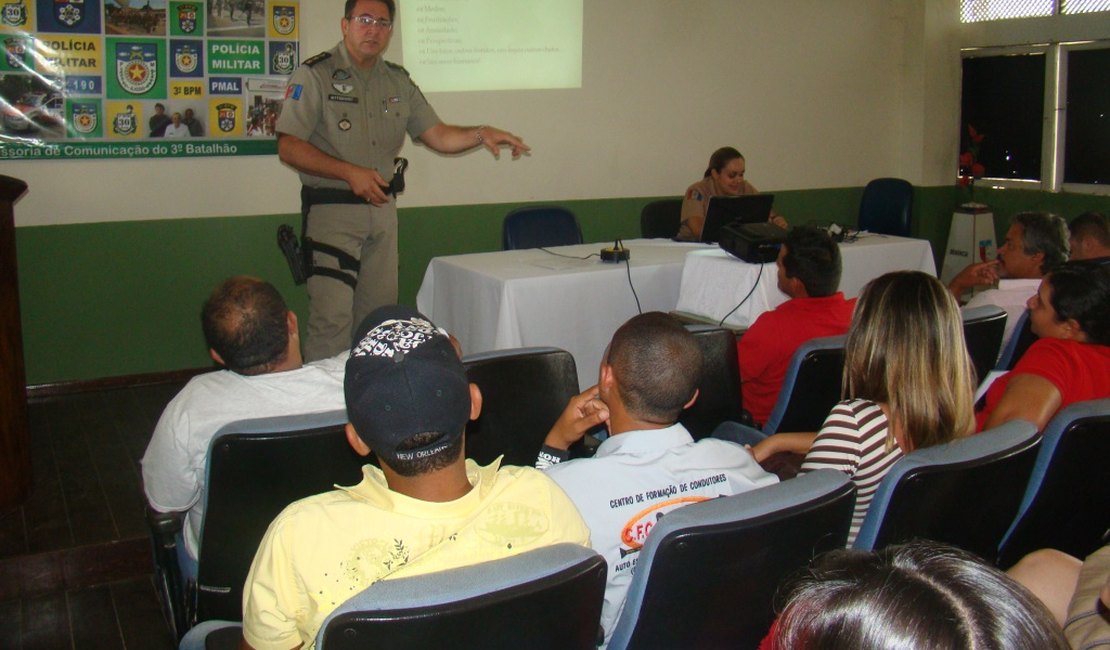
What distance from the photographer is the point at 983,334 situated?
2.93 m

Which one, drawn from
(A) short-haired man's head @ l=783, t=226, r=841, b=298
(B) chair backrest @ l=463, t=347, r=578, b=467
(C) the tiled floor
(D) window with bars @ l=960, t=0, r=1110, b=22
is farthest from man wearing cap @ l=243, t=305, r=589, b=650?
(D) window with bars @ l=960, t=0, r=1110, b=22

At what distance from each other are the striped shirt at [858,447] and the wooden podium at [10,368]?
2464mm

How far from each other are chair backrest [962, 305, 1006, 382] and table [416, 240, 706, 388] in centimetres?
141

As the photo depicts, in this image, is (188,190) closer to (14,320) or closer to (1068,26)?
(14,320)

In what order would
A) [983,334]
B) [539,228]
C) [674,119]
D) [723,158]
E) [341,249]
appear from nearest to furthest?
[983,334], [341,249], [539,228], [723,158], [674,119]

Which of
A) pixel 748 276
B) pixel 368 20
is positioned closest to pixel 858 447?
pixel 748 276

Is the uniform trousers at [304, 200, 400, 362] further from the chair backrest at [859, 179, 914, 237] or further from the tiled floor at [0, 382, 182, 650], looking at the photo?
the chair backrest at [859, 179, 914, 237]

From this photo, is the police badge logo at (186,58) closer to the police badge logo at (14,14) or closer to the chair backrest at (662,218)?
the police badge logo at (14,14)

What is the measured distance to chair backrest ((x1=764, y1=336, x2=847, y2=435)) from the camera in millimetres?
2512

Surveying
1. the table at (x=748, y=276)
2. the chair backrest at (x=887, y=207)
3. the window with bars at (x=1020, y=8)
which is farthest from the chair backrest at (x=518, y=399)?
the window with bars at (x=1020, y=8)

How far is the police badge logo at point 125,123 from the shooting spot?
484 centimetres

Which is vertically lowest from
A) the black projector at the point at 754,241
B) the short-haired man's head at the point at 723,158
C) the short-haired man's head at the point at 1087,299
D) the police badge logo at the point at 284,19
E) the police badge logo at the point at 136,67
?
the short-haired man's head at the point at 1087,299

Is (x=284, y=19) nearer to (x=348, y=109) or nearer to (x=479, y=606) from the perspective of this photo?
(x=348, y=109)

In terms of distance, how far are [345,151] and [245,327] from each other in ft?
7.15
